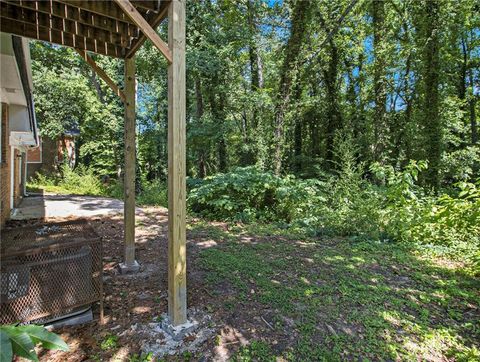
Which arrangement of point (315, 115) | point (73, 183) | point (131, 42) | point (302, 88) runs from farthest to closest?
point (73, 183) → point (315, 115) → point (302, 88) → point (131, 42)

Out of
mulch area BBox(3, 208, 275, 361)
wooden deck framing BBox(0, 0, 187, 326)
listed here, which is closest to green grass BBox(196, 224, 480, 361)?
mulch area BBox(3, 208, 275, 361)

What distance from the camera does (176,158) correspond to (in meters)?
2.46

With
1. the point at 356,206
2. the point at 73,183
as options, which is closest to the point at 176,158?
the point at 356,206

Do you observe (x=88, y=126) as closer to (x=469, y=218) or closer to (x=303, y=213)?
(x=303, y=213)

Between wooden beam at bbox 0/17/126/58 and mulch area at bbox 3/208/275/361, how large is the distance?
286cm

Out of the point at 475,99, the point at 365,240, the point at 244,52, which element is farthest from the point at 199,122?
the point at 475,99

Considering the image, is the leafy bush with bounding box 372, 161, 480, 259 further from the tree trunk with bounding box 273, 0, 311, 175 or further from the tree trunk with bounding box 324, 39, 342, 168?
the tree trunk with bounding box 324, 39, 342, 168

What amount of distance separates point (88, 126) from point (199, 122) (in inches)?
285

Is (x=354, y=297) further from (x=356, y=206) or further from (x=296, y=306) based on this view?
(x=356, y=206)

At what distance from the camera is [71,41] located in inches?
138

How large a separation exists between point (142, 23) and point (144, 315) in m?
2.60

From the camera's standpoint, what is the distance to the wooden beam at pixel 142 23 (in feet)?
7.27

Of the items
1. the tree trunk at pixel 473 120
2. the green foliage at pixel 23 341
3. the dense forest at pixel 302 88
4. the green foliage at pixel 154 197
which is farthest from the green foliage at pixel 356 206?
the tree trunk at pixel 473 120

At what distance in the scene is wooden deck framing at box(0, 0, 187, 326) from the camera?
2.43 metres
